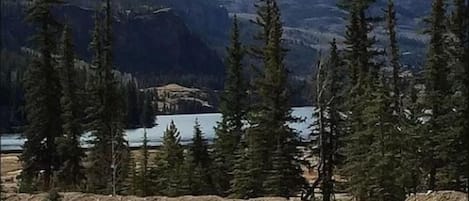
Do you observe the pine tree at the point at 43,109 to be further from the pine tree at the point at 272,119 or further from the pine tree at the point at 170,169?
the pine tree at the point at 272,119

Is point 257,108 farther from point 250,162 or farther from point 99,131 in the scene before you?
point 99,131

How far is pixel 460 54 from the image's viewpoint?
3484 cm

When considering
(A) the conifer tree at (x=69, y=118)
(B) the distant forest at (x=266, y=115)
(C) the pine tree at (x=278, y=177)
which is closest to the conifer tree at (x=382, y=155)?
(B) the distant forest at (x=266, y=115)

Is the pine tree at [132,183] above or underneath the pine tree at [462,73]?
underneath

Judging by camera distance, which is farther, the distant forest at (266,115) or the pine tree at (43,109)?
the pine tree at (43,109)

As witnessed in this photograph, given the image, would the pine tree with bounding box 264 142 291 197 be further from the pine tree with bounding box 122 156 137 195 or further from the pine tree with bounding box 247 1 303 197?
the pine tree with bounding box 122 156 137 195

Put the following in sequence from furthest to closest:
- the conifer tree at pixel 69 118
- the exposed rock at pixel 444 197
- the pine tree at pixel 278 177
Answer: the conifer tree at pixel 69 118
the pine tree at pixel 278 177
the exposed rock at pixel 444 197

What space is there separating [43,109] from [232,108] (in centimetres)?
1113

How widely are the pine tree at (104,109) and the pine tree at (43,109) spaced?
7.71ft

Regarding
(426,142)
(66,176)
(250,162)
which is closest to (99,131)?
(66,176)

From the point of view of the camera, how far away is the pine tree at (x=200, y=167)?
129ft

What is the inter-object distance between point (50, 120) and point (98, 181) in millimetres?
3717

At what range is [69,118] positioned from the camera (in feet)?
132

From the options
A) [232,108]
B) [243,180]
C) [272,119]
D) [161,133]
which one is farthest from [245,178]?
[161,133]
